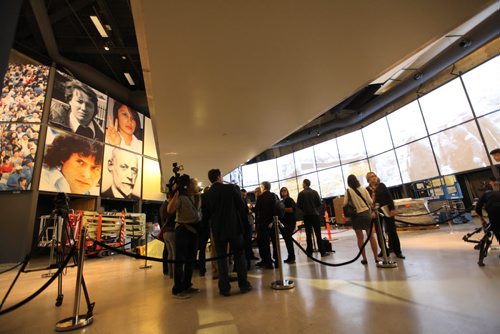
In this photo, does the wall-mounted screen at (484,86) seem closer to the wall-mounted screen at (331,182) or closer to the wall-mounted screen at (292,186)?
the wall-mounted screen at (331,182)

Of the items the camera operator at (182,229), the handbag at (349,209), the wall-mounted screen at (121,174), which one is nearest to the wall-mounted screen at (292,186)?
the wall-mounted screen at (121,174)

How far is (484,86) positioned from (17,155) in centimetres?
1680

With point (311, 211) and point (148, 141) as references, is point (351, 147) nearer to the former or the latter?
point (311, 211)

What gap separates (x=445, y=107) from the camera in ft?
33.5

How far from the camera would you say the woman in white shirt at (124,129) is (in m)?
11.1

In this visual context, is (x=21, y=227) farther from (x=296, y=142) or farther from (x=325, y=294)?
(x=296, y=142)

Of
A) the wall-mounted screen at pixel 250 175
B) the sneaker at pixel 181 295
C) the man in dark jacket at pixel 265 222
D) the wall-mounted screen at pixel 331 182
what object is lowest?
the sneaker at pixel 181 295

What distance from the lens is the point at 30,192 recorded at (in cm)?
781

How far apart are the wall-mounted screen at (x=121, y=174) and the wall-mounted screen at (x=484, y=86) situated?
49.2 feet

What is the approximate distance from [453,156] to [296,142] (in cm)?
968

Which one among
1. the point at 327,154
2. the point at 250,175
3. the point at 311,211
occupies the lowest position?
the point at 311,211

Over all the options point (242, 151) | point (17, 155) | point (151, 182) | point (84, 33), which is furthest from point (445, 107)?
point (17, 155)

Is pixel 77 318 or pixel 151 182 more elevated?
pixel 151 182

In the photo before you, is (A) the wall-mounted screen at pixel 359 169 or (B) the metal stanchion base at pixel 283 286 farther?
(A) the wall-mounted screen at pixel 359 169
